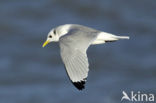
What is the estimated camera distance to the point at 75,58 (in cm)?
332

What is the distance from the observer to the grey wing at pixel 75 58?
3.19 meters

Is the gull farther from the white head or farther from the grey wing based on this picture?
the white head

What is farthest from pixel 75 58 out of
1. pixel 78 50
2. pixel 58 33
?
pixel 58 33

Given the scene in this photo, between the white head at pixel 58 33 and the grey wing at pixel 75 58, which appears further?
the white head at pixel 58 33

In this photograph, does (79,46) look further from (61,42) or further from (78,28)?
(78,28)

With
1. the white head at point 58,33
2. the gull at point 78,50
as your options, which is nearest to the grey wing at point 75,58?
the gull at point 78,50

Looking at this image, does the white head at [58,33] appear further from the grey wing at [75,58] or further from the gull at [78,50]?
the grey wing at [75,58]

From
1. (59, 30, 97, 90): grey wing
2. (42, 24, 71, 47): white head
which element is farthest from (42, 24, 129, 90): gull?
(42, 24, 71, 47): white head

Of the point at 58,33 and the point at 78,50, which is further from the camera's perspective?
the point at 58,33

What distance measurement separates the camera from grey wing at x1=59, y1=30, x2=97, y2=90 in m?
3.19

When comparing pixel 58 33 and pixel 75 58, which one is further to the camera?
pixel 58 33

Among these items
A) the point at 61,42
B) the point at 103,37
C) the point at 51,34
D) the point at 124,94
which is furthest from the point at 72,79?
the point at 124,94

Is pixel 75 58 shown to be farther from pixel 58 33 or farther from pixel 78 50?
pixel 58 33

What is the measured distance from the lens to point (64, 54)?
339cm
